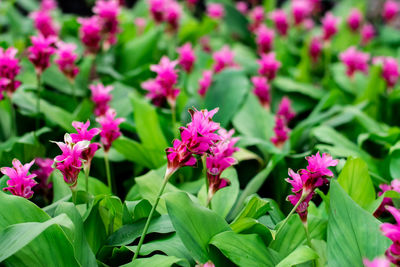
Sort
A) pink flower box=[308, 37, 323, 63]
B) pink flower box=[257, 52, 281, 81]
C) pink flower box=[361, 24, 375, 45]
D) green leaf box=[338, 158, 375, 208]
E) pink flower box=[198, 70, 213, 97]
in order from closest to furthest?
green leaf box=[338, 158, 375, 208], pink flower box=[198, 70, 213, 97], pink flower box=[257, 52, 281, 81], pink flower box=[308, 37, 323, 63], pink flower box=[361, 24, 375, 45]

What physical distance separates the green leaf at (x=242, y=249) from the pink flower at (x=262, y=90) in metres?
1.42

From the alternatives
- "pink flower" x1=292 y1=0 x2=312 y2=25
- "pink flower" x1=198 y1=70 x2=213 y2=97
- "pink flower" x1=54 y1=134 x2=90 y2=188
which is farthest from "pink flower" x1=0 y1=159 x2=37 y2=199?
"pink flower" x1=292 y1=0 x2=312 y2=25

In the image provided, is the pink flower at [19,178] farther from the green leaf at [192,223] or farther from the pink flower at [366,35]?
the pink flower at [366,35]

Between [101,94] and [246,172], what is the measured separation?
2.54ft

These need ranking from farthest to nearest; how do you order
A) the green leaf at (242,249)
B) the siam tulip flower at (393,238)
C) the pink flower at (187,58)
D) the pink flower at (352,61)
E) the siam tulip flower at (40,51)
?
the pink flower at (352,61)
the pink flower at (187,58)
the siam tulip flower at (40,51)
the green leaf at (242,249)
the siam tulip flower at (393,238)

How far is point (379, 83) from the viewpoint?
2902 mm

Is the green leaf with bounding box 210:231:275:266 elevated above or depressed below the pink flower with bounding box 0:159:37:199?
below

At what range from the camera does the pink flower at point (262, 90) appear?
268 cm

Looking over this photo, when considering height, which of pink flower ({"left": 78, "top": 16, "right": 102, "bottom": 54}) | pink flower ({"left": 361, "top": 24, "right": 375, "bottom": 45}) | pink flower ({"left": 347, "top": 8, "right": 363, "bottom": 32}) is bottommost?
pink flower ({"left": 361, "top": 24, "right": 375, "bottom": 45})

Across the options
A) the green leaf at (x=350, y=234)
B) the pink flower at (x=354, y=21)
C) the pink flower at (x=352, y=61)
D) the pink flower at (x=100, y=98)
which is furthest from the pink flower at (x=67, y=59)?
the pink flower at (x=354, y=21)

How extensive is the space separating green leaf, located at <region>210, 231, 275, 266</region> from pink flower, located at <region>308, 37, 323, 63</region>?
2.43 meters

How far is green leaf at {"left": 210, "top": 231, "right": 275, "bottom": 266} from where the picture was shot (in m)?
1.32

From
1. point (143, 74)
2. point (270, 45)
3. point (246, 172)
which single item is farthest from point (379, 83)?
point (143, 74)

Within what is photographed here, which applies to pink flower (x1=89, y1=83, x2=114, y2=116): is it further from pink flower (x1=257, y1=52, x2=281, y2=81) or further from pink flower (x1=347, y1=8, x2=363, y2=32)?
pink flower (x1=347, y1=8, x2=363, y2=32)
